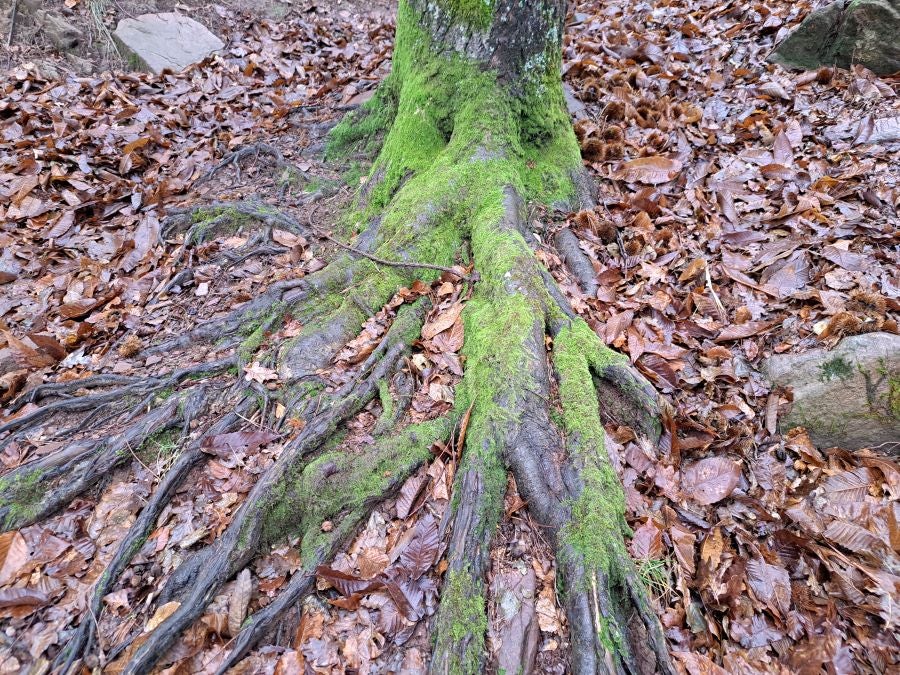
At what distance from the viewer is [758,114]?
4.33m

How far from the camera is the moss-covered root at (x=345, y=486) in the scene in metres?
2.23

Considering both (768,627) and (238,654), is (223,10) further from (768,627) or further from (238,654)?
(768,627)

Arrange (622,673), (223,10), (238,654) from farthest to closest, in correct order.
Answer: (223,10)
(238,654)
(622,673)

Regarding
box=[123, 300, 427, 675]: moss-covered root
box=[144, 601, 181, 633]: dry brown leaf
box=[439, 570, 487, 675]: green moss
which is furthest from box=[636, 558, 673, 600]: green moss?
box=[144, 601, 181, 633]: dry brown leaf

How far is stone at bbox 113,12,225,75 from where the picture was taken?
648cm

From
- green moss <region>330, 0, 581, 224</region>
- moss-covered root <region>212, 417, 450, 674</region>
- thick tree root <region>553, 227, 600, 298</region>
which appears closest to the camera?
→ moss-covered root <region>212, 417, 450, 674</region>

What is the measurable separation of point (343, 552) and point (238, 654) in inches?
21.7

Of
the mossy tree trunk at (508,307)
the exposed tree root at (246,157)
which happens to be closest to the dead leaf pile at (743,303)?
the mossy tree trunk at (508,307)

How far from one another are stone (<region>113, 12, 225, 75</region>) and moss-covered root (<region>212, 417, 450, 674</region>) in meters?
6.67

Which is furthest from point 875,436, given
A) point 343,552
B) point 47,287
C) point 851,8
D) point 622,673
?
point 47,287

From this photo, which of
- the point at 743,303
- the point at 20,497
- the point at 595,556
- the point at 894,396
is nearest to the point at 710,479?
the point at 595,556

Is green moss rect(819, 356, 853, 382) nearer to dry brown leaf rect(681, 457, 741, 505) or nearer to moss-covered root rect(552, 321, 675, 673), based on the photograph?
dry brown leaf rect(681, 457, 741, 505)

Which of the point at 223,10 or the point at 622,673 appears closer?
the point at 622,673

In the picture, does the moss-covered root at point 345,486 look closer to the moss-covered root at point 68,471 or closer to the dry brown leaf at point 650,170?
the moss-covered root at point 68,471
